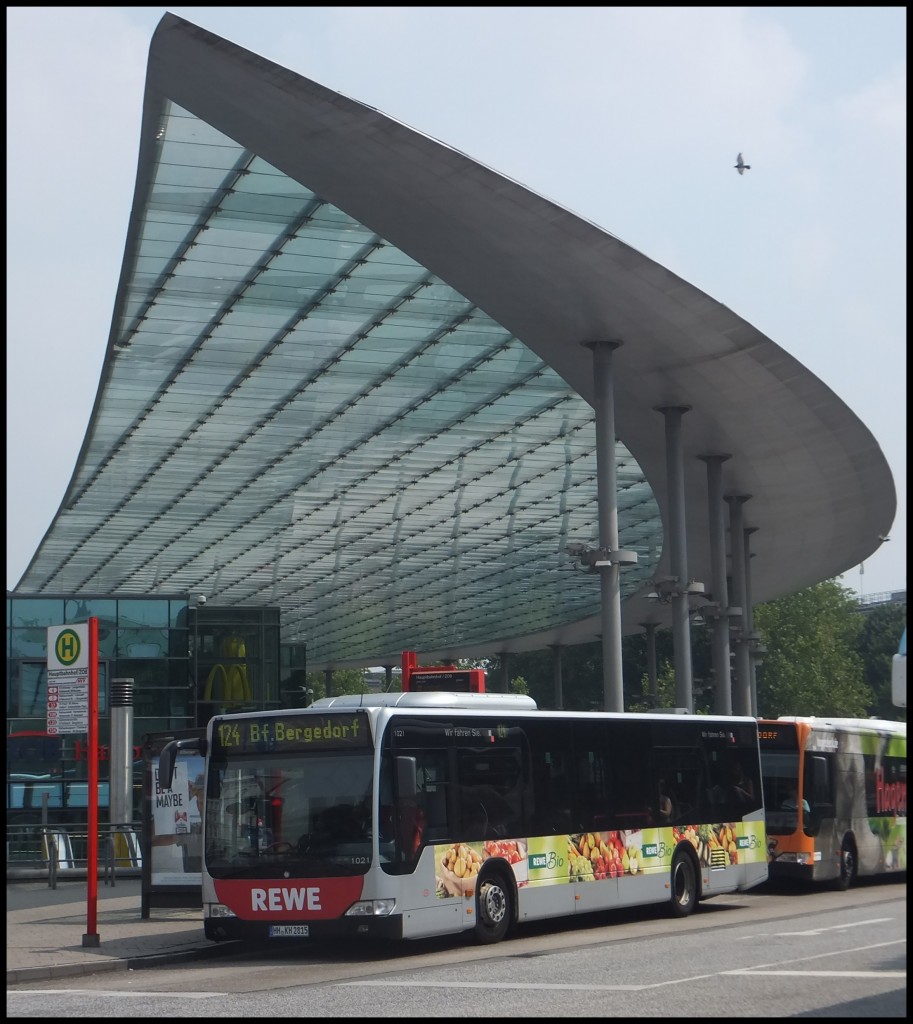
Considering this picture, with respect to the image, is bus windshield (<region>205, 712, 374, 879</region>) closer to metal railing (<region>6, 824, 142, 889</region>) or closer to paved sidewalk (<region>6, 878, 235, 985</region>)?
paved sidewalk (<region>6, 878, 235, 985</region>)

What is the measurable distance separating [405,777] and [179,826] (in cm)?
569

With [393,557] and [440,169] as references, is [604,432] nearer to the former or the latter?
[440,169]

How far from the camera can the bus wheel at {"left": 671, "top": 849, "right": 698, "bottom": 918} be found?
20562mm

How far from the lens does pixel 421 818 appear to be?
16.2m

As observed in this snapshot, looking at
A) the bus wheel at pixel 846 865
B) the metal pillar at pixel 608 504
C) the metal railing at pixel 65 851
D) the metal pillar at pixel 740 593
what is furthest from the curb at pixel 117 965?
the metal pillar at pixel 740 593

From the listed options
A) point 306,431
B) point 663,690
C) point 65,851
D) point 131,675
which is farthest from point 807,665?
point 65,851

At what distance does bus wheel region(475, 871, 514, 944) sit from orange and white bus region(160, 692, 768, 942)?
20mm

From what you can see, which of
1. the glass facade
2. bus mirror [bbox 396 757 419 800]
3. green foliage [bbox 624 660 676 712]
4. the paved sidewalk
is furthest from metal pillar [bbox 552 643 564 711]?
bus mirror [bbox 396 757 419 800]

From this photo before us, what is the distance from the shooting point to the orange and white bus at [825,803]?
79.8 ft

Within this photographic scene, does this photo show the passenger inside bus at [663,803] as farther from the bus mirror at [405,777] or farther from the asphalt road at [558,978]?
the bus mirror at [405,777]

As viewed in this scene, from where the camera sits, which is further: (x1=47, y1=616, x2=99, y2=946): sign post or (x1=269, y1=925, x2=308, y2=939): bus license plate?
(x1=47, y1=616, x2=99, y2=946): sign post

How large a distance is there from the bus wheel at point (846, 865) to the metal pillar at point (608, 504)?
5797mm

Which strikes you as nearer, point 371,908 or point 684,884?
point 371,908

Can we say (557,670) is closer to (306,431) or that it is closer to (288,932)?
(306,431)
